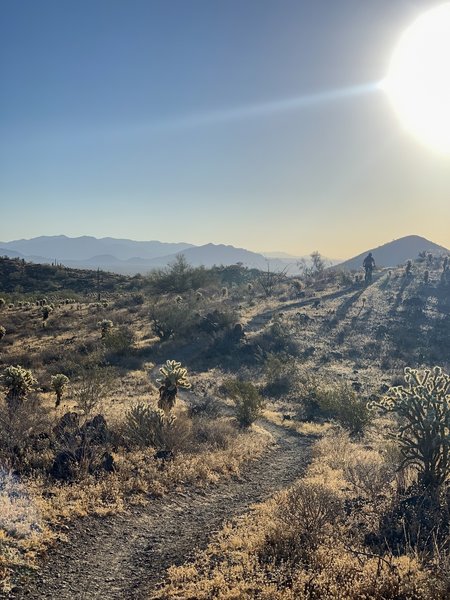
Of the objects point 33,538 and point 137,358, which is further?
point 137,358

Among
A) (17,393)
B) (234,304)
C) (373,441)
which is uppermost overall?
(234,304)

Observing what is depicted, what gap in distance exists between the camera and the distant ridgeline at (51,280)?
63.7 meters

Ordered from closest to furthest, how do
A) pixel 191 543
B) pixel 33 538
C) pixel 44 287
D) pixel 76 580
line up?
pixel 76 580 → pixel 33 538 → pixel 191 543 → pixel 44 287

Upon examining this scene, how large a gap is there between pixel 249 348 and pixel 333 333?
8.80 meters

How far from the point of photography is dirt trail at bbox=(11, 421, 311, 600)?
6441 millimetres

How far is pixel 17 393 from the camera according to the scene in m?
16.4

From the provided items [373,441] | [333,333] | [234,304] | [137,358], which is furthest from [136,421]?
[234,304]

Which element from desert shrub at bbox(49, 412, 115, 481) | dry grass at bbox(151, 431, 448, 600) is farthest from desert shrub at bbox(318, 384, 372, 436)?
desert shrub at bbox(49, 412, 115, 481)

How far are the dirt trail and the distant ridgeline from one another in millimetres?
56658

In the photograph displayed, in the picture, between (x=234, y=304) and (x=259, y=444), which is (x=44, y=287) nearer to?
(x=234, y=304)

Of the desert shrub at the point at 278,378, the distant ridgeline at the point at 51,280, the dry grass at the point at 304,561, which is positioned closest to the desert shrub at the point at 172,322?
the desert shrub at the point at 278,378

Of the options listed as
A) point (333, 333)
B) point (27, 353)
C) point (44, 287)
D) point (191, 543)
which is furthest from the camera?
point (44, 287)

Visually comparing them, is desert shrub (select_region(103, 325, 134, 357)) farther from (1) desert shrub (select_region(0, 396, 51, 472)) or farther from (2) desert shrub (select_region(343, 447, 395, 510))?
(2) desert shrub (select_region(343, 447, 395, 510))

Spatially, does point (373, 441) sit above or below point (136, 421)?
below
